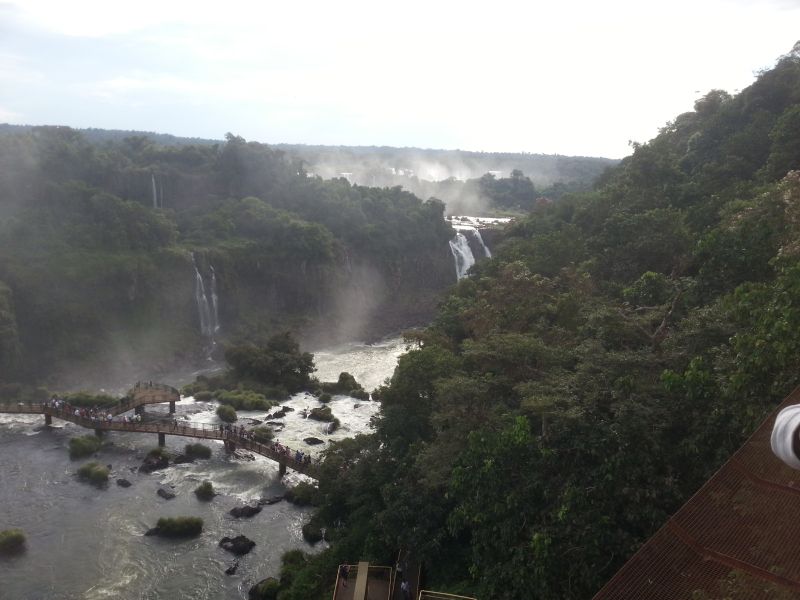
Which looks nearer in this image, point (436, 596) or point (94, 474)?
point (436, 596)

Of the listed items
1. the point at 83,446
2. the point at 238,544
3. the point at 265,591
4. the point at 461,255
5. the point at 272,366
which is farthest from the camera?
the point at 461,255

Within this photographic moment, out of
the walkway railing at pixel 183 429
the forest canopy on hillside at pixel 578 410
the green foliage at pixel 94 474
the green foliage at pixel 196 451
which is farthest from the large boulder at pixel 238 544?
the green foliage at pixel 196 451

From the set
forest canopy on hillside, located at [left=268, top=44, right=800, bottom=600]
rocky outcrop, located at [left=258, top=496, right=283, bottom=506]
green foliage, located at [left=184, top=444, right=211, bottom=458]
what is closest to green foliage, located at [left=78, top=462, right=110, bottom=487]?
green foliage, located at [left=184, top=444, right=211, bottom=458]

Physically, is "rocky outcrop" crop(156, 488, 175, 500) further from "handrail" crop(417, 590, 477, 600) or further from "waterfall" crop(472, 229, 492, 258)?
"waterfall" crop(472, 229, 492, 258)

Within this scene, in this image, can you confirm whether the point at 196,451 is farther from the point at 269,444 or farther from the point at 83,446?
the point at 83,446

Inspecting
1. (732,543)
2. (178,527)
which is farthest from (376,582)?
(732,543)

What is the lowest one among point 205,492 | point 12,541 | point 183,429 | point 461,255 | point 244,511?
point 244,511

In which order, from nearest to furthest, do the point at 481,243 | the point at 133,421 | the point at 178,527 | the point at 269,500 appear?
the point at 178,527
the point at 269,500
the point at 133,421
the point at 481,243

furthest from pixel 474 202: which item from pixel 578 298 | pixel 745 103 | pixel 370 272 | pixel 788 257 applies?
pixel 788 257

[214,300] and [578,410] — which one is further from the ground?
[578,410]
